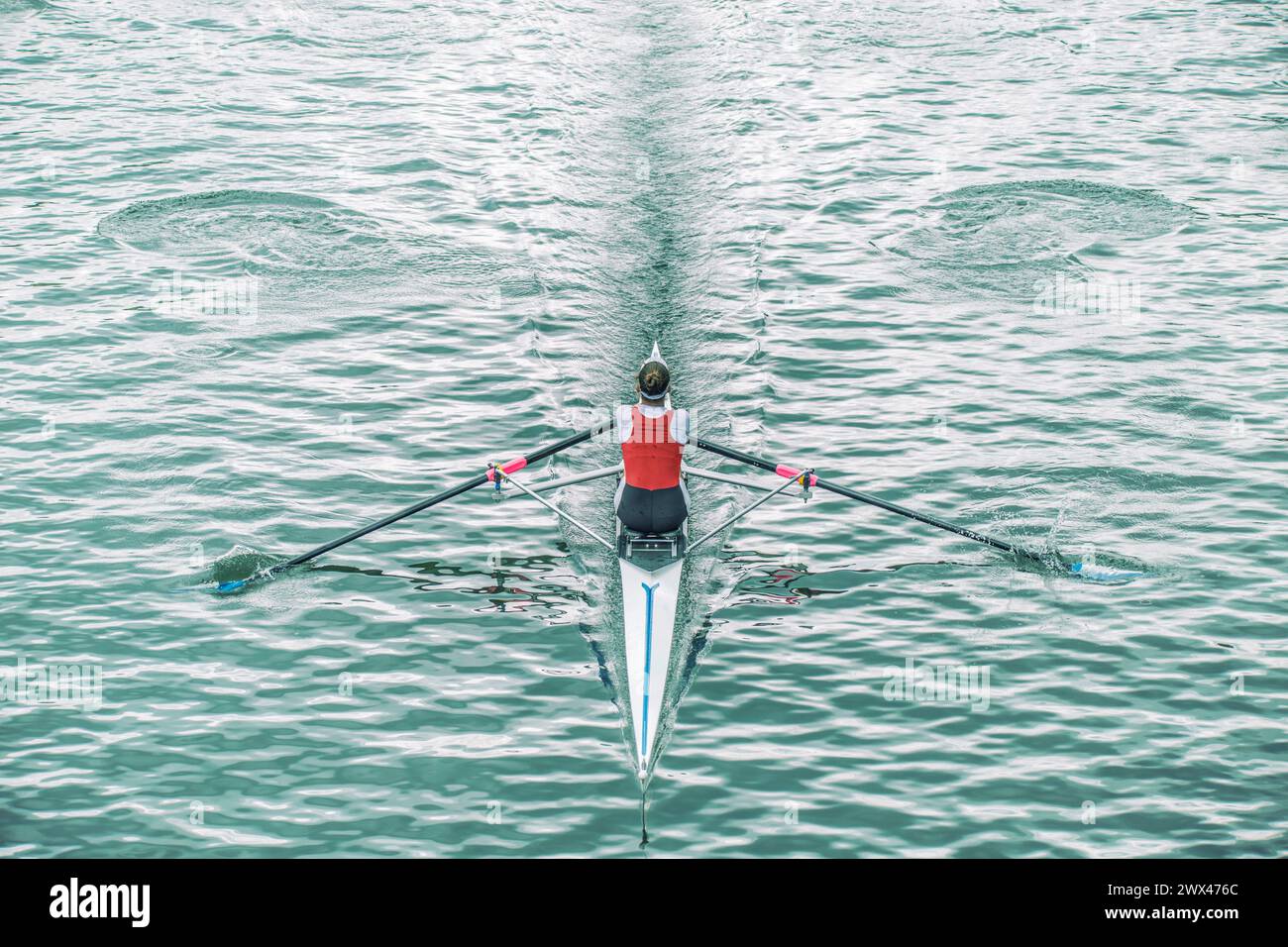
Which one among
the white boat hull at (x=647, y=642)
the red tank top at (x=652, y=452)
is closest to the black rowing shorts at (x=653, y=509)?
the red tank top at (x=652, y=452)

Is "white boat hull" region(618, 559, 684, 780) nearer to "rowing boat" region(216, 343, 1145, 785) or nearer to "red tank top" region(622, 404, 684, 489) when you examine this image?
"rowing boat" region(216, 343, 1145, 785)

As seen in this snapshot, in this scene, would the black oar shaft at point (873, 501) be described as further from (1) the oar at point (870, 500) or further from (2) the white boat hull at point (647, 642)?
(2) the white boat hull at point (647, 642)

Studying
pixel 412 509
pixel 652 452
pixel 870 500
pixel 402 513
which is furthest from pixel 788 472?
pixel 402 513

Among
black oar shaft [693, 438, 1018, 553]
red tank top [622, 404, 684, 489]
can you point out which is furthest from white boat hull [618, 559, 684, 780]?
black oar shaft [693, 438, 1018, 553]

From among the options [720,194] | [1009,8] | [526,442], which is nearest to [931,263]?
[720,194]

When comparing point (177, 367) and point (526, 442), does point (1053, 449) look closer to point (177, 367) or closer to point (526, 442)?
point (526, 442)
